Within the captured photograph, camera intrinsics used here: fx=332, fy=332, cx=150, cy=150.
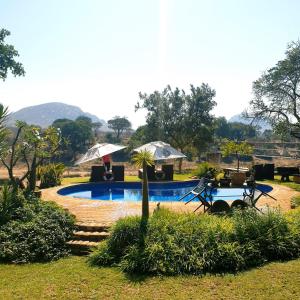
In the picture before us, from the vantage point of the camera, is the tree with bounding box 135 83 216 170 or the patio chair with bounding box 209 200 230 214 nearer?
the patio chair with bounding box 209 200 230 214

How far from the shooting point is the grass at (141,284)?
6.12 m

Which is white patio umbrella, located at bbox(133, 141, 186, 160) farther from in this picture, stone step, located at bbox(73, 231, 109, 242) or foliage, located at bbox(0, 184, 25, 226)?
stone step, located at bbox(73, 231, 109, 242)

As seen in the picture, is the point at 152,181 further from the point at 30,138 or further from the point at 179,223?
the point at 179,223

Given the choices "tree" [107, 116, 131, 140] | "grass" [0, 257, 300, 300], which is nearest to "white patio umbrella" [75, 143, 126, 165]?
"grass" [0, 257, 300, 300]

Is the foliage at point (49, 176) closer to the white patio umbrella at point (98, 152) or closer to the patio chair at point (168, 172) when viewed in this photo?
the white patio umbrella at point (98, 152)

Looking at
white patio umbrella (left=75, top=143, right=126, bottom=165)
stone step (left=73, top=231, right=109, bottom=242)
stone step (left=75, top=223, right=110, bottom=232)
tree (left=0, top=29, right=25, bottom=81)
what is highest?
tree (left=0, top=29, right=25, bottom=81)

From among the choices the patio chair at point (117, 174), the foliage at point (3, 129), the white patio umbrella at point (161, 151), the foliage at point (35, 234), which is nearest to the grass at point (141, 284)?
the foliage at point (35, 234)

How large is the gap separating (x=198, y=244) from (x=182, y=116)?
28549 millimetres

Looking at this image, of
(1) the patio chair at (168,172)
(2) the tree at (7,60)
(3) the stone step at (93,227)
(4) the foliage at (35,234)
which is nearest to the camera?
(4) the foliage at (35,234)

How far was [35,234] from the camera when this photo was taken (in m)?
8.65

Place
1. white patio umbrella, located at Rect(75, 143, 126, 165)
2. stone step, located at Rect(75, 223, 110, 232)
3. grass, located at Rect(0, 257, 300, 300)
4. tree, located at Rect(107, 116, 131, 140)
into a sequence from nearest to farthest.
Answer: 1. grass, located at Rect(0, 257, 300, 300)
2. stone step, located at Rect(75, 223, 110, 232)
3. white patio umbrella, located at Rect(75, 143, 126, 165)
4. tree, located at Rect(107, 116, 131, 140)

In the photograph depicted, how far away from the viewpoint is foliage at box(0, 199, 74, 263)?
8.11 metres

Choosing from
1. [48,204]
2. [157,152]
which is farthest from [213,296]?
[157,152]

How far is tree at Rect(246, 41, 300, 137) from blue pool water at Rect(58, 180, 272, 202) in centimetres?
1110
